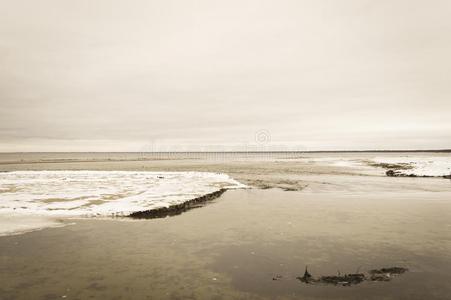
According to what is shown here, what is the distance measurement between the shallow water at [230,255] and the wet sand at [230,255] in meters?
0.02

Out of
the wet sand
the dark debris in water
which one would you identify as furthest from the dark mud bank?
the dark debris in water

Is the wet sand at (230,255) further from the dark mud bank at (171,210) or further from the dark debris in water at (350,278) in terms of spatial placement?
the dark mud bank at (171,210)

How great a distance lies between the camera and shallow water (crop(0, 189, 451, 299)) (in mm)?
6422

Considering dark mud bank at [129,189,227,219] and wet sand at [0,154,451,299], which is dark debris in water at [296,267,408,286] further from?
dark mud bank at [129,189,227,219]

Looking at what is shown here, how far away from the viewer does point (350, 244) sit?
9492 mm

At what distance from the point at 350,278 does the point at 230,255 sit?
9.80 ft

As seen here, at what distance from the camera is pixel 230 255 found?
8.64 m

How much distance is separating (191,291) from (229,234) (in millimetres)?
4356

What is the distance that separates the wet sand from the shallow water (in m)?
0.02

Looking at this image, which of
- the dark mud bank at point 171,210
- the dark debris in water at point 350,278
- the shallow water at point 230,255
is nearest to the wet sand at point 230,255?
the shallow water at point 230,255

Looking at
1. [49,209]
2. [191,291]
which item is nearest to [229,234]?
[191,291]

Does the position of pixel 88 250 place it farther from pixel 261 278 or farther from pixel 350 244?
pixel 350 244

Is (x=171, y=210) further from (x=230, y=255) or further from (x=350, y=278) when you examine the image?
(x=350, y=278)

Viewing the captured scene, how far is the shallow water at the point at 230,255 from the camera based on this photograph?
21.1ft
